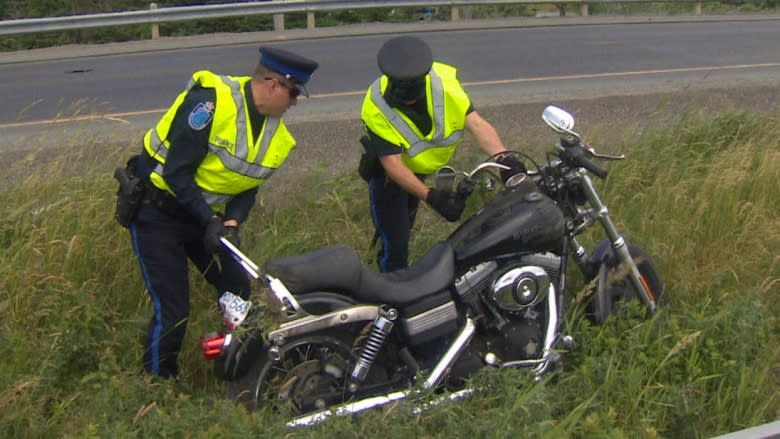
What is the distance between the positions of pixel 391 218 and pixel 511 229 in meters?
1.26

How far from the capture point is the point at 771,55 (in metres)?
14.4

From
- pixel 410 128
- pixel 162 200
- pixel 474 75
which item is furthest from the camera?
pixel 474 75

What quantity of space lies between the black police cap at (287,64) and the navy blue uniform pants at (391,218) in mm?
1158

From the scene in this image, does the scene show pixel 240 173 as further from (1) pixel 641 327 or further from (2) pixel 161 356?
(1) pixel 641 327

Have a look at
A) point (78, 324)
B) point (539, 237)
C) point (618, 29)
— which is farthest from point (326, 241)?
point (618, 29)

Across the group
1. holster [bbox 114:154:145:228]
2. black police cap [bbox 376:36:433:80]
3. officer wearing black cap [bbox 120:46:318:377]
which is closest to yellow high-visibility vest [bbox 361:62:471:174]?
black police cap [bbox 376:36:433:80]

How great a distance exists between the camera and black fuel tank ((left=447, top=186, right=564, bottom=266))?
3906 millimetres

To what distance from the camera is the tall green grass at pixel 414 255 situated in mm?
3725

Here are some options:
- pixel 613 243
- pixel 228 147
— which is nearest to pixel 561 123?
pixel 613 243

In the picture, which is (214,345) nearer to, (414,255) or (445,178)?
(445,178)

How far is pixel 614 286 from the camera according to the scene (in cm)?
453

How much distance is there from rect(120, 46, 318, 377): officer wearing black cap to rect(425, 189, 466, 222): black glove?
705 millimetres

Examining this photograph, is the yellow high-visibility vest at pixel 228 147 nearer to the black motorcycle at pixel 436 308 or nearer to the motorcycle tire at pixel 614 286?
the black motorcycle at pixel 436 308

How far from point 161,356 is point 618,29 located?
15.8 m
